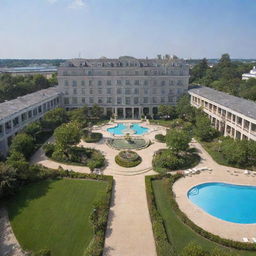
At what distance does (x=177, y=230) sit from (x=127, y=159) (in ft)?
49.8

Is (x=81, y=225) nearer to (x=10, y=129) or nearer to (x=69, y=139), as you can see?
(x=69, y=139)

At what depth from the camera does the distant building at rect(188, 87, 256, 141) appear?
37.4 meters

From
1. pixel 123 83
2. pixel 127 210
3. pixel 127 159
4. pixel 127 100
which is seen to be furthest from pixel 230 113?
pixel 127 210

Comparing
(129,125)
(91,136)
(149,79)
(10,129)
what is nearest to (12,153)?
(10,129)

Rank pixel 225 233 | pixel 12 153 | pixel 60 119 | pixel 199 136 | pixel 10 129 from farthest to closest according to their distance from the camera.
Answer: pixel 60 119 → pixel 199 136 → pixel 10 129 → pixel 12 153 → pixel 225 233

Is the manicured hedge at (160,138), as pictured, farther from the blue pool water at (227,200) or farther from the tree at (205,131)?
the blue pool water at (227,200)

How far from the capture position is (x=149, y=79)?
6084cm

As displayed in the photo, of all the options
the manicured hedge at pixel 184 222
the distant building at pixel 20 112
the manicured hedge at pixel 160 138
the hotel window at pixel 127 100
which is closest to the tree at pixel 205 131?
the manicured hedge at pixel 160 138

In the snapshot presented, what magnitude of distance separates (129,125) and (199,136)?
1742 cm

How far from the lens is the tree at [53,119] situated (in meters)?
46.2

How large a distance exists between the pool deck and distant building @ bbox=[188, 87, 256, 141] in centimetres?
768

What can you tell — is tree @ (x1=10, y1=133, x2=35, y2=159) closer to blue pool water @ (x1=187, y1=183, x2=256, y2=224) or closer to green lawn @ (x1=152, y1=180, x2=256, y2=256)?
green lawn @ (x1=152, y1=180, x2=256, y2=256)

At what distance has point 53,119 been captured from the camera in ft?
155

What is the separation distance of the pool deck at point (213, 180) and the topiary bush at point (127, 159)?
7044 mm
